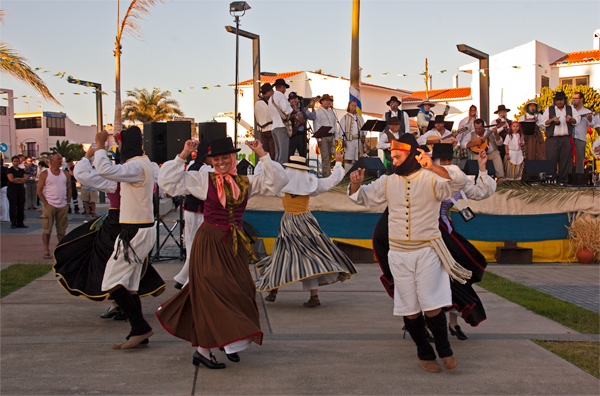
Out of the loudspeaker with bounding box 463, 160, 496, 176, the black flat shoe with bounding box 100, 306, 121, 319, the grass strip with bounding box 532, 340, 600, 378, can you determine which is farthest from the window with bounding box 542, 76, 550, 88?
the black flat shoe with bounding box 100, 306, 121, 319

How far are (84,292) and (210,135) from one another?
4.29 meters

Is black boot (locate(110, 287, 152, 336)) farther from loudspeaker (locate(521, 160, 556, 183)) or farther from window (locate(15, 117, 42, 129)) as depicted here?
window (locate(15, 117, 42, 129))

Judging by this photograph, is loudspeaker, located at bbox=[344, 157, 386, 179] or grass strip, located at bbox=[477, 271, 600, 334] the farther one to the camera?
loudspeaker, located at bbox=[344, 157, 386, 179]

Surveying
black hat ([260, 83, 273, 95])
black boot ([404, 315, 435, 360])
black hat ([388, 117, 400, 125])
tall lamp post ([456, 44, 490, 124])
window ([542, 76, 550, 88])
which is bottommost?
black boot ([404, 315, 435, 360])

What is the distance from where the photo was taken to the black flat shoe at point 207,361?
460 centimetres

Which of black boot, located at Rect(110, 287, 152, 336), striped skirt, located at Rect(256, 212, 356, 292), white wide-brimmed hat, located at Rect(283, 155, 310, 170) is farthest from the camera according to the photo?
white wide-brimmed hat, located at Rect(283, 155, 310, 170)

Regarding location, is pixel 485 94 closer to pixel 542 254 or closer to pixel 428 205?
pixel 542 254

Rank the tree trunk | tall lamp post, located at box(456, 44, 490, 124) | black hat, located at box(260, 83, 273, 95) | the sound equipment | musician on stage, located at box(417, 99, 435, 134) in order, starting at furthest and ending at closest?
1. the tree trunk
2. tall lamp post, located at box(456, 44, 490, 124)
3. musician on stage, located at box(417, 99, 435, 134)
4. black hat, located at box(260, 83, 273, 95)
5. the sound equipment

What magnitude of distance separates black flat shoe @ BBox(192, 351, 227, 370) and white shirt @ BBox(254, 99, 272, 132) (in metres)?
7.54

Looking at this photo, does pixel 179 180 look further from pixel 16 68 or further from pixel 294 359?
pixel 16 68

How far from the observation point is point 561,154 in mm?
12453

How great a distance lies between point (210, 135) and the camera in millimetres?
9461

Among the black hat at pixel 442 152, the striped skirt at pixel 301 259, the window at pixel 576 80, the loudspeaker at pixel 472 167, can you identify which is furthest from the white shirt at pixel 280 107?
the window at pixel 576 80

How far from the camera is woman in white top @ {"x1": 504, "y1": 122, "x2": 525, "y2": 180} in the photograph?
43.5 ft
